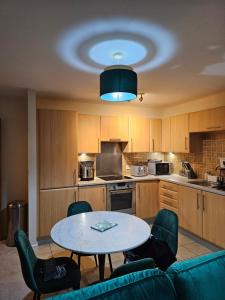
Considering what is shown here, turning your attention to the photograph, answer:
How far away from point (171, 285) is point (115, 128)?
10.8ft

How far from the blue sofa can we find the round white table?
1.74ft

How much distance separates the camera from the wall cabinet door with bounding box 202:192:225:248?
2.94 metres

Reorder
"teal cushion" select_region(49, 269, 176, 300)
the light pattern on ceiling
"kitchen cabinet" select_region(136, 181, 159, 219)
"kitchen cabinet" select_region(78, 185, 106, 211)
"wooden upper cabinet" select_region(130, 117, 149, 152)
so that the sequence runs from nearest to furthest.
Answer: "teal cushion" select_region(49, 269, 176, 300) → the light pattern on ceiling → "kitchen cabinet" select_region(78, 185, 106, 211) → "kitchen cabinet" select_region(136, 181, 159, 219) → "wooden upper cabinet" select_region(130, 117, 149, 152)

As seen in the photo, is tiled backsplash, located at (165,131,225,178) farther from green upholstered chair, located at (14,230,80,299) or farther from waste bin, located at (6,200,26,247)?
waste bin, located at (6,200,26,247)

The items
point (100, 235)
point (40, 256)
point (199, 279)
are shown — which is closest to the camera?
point (199, 279)

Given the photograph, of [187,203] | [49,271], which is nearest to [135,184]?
[187,203]

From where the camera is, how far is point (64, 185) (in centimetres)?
352

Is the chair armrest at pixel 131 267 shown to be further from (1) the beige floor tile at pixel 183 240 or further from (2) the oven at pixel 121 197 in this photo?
(2) the oven at pixel 121 197

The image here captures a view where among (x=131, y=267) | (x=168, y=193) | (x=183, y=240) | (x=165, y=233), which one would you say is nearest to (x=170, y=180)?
(x=168, y=193)

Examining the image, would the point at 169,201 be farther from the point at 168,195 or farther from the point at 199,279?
the point at 199,279

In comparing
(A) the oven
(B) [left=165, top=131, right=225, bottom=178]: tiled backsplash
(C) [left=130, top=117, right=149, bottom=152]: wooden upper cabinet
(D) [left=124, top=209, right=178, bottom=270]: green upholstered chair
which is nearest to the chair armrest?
(D) [left=124, top=209, right=178, bottom=270]: green upholstered chair

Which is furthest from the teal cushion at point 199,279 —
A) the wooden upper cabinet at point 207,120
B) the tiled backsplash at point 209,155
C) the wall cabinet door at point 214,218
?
the tiled backsplash at point 209,155

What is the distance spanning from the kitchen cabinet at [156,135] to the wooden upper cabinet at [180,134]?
1.16 feet

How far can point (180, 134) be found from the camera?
4.09 m
